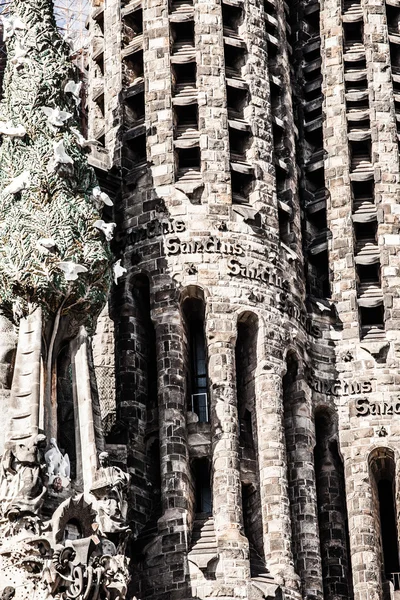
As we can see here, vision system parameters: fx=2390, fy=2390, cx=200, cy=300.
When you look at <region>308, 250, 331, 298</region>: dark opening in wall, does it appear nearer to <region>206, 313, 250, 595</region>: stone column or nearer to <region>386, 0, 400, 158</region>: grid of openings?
<region>386, 0, 400, 158</region>: grid of openings

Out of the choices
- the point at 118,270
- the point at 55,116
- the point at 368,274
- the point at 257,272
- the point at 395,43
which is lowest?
the point at 118,270

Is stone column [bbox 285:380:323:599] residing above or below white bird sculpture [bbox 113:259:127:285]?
below

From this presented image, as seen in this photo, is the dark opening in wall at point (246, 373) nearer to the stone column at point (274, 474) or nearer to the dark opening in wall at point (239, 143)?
the stone column at point (274, 474)

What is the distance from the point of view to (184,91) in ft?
197

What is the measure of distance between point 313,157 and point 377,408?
25.9ft

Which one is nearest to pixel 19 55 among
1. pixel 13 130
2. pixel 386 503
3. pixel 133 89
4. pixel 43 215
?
pixel 13 130

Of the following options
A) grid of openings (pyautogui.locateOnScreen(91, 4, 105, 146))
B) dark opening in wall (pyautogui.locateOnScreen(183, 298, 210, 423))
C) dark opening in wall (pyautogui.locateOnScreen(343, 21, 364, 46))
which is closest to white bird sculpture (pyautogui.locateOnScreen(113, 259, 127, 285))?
dark opening in wall (pyautogui.locateOnScreen(183, 298, 210, 423))

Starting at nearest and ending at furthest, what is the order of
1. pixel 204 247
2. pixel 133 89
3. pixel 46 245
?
pixel 46 245, pixel 204 247, pixel 133 89

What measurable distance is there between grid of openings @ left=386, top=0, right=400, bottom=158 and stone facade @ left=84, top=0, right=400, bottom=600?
0.47ft

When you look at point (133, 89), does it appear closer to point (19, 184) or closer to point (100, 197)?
point (100, 197)

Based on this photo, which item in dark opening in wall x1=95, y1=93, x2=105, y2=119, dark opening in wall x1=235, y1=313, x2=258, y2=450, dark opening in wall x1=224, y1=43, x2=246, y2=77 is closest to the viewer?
dark opening in wall x1=235, y1=313, x2=258, y2=450

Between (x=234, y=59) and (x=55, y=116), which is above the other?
(x=234, y=59)

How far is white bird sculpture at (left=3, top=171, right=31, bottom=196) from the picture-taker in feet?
176

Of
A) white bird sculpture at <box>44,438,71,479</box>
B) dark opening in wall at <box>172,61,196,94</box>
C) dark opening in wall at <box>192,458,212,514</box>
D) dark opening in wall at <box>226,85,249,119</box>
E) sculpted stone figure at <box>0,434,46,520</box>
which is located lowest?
sculpted stone figure at <box>0,434,46,520</box>
